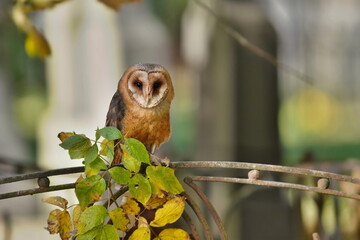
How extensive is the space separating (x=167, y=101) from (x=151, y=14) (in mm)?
12334

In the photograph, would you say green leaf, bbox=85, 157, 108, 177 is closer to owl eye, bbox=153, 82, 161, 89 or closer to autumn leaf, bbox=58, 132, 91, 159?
autumn leaf, bbox=58, 132, 91, 159

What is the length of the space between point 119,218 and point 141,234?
41 millimetres

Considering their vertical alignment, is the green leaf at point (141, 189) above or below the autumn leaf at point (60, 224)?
above

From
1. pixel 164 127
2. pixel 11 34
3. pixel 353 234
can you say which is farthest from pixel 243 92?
Answer: pixel 11 34

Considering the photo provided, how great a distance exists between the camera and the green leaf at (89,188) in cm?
107

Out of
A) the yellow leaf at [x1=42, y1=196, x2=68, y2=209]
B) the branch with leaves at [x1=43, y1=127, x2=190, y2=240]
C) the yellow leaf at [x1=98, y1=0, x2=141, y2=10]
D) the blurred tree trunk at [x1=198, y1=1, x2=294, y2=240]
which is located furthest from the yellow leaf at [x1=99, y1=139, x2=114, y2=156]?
the blurred tree trunk at [x1=198, y1=1, x2=294, y2=240]

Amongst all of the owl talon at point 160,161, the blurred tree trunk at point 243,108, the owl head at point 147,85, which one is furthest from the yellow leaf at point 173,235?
the blurred tree trunk at point 243,108

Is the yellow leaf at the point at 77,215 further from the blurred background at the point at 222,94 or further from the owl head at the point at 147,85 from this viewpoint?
the blurred background at the point at 222,94

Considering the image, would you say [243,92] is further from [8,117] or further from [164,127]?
[8,117]

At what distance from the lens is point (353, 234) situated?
7.78 ft

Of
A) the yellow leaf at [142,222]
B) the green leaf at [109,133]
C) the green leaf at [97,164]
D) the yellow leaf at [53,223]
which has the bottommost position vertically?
the yellow leaf at [142,222]

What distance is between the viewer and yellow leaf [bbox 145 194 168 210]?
45.0 inches

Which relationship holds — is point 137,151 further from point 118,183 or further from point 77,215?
point 77,215

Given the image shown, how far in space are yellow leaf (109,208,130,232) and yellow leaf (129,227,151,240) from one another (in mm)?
17
